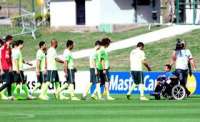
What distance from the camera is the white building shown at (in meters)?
59.9

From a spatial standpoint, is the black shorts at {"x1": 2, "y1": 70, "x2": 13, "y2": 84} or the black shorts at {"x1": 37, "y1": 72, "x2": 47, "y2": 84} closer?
the black shorts at {"x1": 2, "y1": 70, "x2": 13, "y2": 84}

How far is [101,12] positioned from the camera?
59.5m

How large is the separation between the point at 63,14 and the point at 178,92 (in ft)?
114

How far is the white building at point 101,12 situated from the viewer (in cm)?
5991

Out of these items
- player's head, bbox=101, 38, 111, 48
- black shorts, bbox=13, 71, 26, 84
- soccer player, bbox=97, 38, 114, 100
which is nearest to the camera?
player's head, bbox=101, 38, 111, 48

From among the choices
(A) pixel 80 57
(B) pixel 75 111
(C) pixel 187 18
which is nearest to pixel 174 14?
(C) pixel 187 18

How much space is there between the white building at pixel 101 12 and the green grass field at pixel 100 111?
33303 millimetres

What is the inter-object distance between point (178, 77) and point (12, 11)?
72.2 m

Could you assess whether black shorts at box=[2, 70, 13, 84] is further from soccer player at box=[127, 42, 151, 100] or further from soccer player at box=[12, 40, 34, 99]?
soccer player at box=[127, 42, 151, 100]

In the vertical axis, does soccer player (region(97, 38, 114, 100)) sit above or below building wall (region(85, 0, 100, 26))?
below

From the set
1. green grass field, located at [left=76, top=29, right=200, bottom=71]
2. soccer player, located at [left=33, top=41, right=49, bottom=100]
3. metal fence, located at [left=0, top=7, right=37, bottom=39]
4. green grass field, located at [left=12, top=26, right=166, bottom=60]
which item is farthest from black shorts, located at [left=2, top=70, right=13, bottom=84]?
metal fence, located at [left=0, top=7, right=37, bottom=39]

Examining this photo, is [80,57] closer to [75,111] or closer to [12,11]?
[75,111]

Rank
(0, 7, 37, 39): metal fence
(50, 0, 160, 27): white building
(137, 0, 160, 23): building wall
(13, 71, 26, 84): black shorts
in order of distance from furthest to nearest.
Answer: (137, 0, 160, 23): building wall < (0, 7, 37, 39): metal fence < (50, 0, 160, 27): white building < (13, 71, 26, 84): black shorts

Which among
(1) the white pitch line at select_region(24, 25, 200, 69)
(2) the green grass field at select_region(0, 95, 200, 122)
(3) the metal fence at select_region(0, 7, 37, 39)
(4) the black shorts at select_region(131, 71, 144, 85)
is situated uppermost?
(3) the metal fence at select_region(0, 7, 37, 39)
